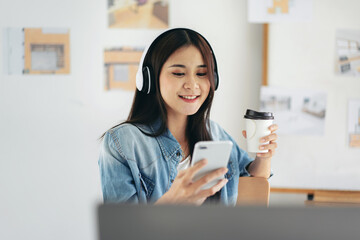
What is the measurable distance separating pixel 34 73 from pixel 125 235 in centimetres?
198

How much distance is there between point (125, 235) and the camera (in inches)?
16.1

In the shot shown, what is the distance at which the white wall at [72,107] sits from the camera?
7.07ft

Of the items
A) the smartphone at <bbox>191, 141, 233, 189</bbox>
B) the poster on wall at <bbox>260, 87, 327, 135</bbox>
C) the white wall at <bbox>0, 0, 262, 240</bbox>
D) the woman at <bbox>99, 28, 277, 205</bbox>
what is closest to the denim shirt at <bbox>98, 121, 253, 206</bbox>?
the woman at <bbox>99, 28, 277, 205</bbox>

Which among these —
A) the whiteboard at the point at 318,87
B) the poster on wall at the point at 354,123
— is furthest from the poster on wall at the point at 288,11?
the poster on wall at the point at 354,123

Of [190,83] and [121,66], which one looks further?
[121,66]

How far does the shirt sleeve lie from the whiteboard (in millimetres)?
1020

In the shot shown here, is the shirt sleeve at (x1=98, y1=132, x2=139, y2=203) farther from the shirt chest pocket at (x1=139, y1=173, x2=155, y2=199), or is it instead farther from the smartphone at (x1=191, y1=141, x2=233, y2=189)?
the smartphone at (x1=191, y1=141, x2=233, y2=189)

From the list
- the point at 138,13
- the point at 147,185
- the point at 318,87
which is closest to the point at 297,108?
the point at 318,87

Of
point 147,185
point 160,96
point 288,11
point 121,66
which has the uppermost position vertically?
point 288,11

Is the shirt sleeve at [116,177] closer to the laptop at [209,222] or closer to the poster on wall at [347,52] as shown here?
the laptop at [209,222]

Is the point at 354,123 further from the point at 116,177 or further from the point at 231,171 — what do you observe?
the point at 116,177

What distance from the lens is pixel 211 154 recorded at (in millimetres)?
902

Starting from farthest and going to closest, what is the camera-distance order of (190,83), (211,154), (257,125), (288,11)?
(288,11) < (190,83) < (257,125) < (211,154)

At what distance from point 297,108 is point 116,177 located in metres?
→ 1.15
